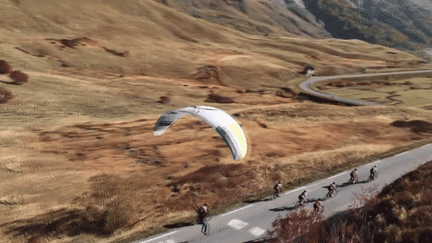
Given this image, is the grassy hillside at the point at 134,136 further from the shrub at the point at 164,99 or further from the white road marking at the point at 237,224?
the white road marking at the point at 237,224

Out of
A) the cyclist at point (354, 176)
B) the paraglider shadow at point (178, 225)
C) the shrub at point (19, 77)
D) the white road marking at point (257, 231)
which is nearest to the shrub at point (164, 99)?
the shrub at point (19, 77)

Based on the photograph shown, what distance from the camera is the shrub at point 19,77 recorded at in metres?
60.9

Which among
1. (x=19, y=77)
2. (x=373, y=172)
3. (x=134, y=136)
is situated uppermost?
(x=373, y=172)

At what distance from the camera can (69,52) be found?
9456cm

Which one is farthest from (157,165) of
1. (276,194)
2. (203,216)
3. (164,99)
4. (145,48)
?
(145,48)

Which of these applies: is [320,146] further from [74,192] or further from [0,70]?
[0,70]

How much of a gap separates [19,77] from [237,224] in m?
60.2

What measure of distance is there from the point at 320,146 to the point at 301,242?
77.9 ft

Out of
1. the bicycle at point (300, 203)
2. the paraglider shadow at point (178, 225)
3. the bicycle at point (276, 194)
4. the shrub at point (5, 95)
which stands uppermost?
the bicycle at point (300, 203)

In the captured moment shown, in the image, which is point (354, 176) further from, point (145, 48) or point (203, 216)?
point (145, 48)

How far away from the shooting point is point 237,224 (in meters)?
20.3

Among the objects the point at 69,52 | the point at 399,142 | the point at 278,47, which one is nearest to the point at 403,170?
the point at 399,142

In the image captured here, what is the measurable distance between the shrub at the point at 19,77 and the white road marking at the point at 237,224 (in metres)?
57.7

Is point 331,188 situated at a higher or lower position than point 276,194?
higher
